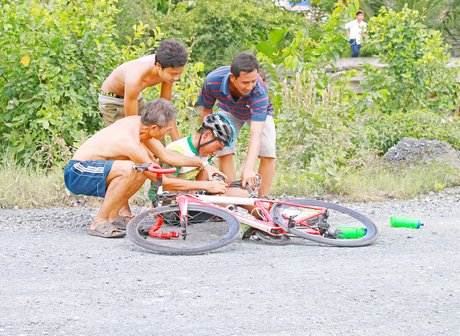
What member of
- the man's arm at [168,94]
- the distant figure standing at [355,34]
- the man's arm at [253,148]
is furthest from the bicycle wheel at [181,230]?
the distant figure standing at [355,34]

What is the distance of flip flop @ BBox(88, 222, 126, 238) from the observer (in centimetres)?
736

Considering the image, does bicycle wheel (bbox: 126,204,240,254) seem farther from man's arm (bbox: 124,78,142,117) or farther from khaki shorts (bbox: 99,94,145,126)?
khaki shorts (bbox: 99,94,145,126)

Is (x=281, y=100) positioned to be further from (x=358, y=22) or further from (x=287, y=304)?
(x=358, y=22)

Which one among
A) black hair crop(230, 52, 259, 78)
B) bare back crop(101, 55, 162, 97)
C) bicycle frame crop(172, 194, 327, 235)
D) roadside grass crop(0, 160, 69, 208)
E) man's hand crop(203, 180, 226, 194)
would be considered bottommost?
roadside grass crop(0, 160, 69, 208)

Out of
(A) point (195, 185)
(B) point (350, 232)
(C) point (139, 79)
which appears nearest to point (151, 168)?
(A) point (195, 185)

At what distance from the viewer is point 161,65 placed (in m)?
7.49

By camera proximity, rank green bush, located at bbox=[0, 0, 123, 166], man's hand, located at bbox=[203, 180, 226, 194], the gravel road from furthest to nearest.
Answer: green bush, located at bbox=[0, 0, 123, 166] < man's hand, located at bbox=[203, 180, 226, 194] < the gravel road

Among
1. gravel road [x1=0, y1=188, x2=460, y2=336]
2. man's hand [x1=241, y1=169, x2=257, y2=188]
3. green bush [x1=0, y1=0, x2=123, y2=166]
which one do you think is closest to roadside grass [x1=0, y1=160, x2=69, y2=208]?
green bush [x1=0, y1=0, x2=123, y2=166]

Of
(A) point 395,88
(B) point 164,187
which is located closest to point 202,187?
(B) point 164,187

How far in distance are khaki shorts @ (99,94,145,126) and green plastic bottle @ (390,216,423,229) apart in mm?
2441

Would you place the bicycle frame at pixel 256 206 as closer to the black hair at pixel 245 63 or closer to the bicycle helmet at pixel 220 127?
the bicycle helmet at pixel 220 127

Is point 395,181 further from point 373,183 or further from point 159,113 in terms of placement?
point 159,113

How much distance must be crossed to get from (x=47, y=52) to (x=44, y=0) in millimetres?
5011

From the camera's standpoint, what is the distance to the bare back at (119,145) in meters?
7.27
